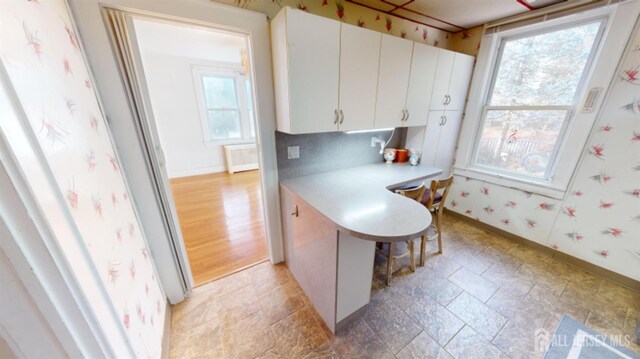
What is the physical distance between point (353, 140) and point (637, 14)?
2.30 meters

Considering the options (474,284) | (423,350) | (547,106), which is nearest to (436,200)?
(474,284)

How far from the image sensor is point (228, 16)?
1.34 meters

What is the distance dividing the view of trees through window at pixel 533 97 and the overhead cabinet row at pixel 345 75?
79cm

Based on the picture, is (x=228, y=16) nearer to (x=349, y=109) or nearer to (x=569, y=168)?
(x=349, y=109)

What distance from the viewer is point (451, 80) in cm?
230

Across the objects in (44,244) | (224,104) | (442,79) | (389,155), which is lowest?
(389,155)

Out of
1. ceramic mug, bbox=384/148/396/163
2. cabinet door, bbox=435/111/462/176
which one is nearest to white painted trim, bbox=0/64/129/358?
ceramic mug, bbox=384/148/396/163

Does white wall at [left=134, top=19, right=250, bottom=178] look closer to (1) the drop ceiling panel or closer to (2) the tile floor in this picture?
(1) the drop ceiling panel

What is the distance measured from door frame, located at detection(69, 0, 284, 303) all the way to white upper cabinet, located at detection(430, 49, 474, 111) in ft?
5.80

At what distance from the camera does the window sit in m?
4.56

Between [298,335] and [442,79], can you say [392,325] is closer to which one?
[298,335]

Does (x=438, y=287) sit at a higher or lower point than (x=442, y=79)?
lower

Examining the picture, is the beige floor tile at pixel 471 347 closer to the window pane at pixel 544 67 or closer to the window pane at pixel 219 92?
the window pane at pixel 544 67

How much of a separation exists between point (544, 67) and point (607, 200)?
4.55ft
